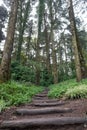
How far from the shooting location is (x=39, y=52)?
81.0ft

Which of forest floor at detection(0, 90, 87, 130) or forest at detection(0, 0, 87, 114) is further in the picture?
forest at detection(0, 0, 87, 114)

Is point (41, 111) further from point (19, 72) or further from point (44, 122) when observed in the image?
point (19, 72)

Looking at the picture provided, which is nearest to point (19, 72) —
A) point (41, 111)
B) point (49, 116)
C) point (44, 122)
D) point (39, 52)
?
point (39, 52)

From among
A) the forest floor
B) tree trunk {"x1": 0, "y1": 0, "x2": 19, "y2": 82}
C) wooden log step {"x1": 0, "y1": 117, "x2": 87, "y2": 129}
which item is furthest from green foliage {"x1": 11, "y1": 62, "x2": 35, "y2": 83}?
wooden log step {"x1": 0, "y1": 117, "x2": 87, "y2": 129}

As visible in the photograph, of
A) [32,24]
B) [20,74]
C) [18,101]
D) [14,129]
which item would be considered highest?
[32,24]

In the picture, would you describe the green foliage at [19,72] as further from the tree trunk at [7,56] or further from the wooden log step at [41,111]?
the wooden log step at [41,111]

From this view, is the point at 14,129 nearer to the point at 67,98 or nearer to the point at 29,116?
the point at 29,116

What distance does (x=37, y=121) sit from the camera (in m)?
5.41

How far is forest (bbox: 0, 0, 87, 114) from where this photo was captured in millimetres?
10219

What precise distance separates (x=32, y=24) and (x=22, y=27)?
988 cm

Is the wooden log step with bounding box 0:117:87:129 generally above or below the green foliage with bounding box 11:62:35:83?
below

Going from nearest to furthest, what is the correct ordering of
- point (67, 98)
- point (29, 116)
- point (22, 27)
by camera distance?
point (29, 116) < point (67, 98) < point (22, 27)

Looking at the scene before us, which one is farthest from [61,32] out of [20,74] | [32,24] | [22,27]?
[20,74]

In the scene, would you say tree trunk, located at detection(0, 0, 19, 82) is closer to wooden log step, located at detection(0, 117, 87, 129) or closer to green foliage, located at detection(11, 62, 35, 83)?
wooden log step, located at detection(0, 117, 87, 129)
